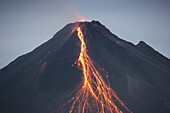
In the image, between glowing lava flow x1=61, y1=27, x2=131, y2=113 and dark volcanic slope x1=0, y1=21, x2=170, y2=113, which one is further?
dark volcanic slope x1=0, y1=21, x2=170, y2=113

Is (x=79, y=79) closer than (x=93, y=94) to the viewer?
No

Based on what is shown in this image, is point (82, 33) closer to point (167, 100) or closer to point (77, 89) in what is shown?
point (77, 89)

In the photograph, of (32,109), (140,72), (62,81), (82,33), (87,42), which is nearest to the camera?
(32,109)

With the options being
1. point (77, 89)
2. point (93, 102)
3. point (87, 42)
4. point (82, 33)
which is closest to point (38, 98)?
point (77, 89)

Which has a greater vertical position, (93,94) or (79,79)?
(79,79)
